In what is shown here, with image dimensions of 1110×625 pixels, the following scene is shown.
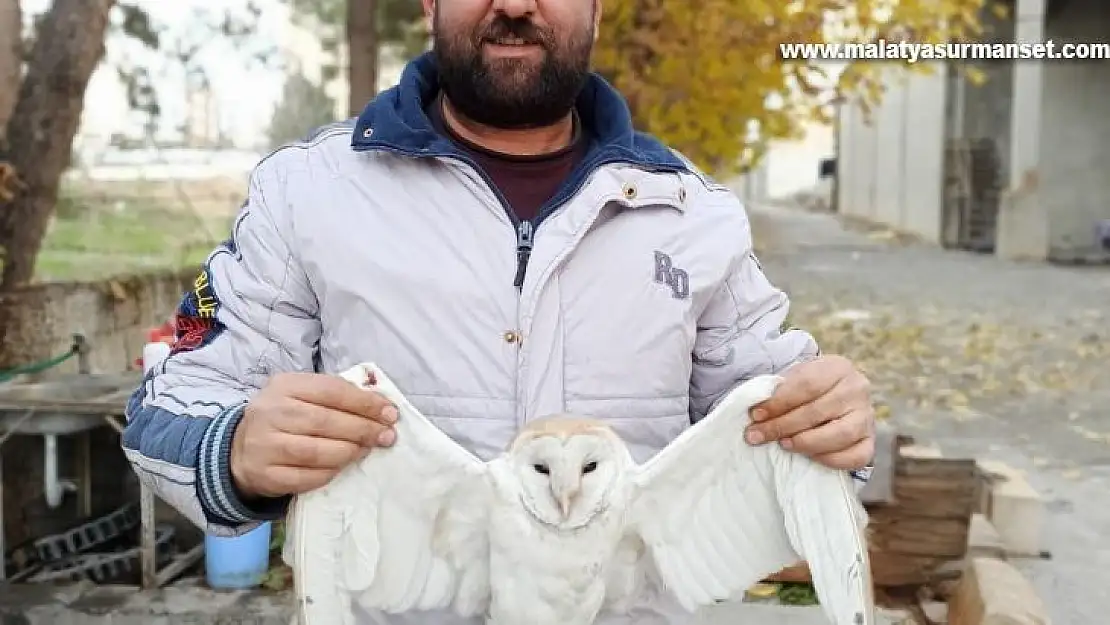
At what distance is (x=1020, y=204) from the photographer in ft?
51.1

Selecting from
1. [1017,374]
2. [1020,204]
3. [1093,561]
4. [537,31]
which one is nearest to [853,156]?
[1020,204]

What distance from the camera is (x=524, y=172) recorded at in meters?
1.86

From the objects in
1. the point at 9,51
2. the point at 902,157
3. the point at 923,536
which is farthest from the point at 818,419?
the point at 902,157

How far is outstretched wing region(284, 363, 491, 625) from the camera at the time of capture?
143cm

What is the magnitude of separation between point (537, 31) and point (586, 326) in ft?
1.68

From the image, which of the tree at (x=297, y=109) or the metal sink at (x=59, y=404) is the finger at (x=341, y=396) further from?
the tree at (x=297, y=109)

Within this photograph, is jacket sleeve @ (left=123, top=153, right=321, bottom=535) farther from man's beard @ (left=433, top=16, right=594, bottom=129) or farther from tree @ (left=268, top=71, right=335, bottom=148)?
tree @ (left=268, top=71, right=335, bottom=148)

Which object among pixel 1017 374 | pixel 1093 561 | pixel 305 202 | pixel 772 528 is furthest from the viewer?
pixel 1017 374

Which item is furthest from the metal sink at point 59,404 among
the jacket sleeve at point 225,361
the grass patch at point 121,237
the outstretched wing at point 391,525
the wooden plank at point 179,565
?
the outstretched wing at point 391,525

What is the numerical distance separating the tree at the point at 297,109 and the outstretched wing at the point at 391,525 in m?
6.85

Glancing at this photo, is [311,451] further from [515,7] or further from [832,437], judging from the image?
[515,7]

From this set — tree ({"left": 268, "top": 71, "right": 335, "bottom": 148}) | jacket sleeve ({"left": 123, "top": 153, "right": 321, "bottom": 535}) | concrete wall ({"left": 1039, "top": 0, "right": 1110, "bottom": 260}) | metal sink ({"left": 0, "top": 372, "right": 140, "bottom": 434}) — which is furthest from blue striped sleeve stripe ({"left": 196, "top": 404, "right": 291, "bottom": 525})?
concrete wall ({"left": 1039, "top": 0, "right": 1110, "bottom": 260})

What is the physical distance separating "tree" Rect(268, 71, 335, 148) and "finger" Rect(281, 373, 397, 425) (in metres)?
6.94

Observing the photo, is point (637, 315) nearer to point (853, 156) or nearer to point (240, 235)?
point (240, 235)
